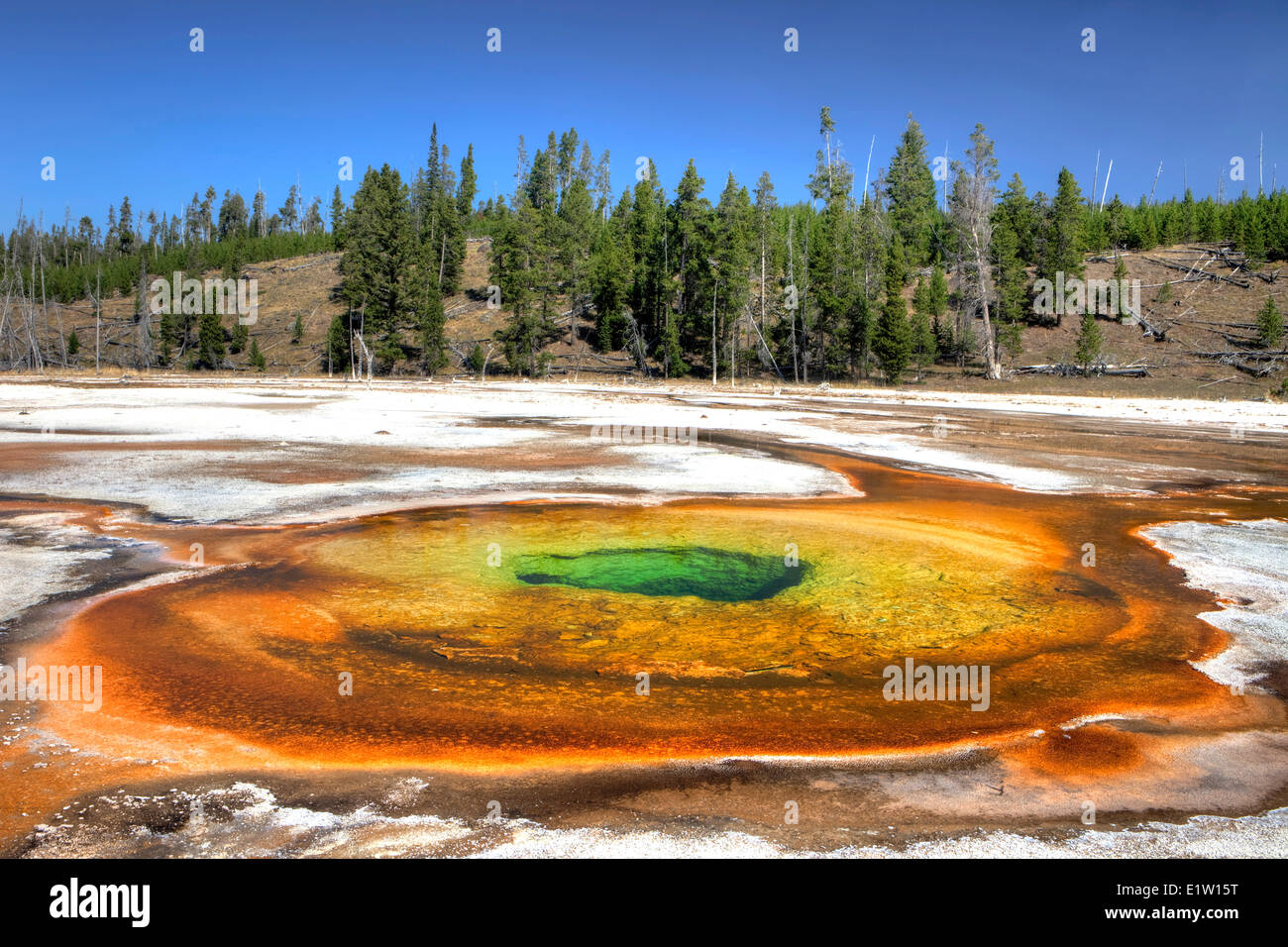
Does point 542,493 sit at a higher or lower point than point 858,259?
lower

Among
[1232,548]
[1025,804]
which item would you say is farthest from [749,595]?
[1232,548]

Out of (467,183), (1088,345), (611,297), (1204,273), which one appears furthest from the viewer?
(467,183)

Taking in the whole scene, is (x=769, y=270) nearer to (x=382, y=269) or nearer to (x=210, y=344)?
(x=382, y=269)

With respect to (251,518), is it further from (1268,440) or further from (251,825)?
(1268,440)

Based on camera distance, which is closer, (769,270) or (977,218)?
(977,218)

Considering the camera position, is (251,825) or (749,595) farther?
(749,595)

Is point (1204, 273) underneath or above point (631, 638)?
above

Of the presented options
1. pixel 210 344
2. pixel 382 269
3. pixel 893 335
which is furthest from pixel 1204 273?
pixel 210 344

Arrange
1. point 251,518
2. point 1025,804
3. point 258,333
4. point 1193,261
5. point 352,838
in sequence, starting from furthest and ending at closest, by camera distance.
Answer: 1. point 258,333
2. point 1193,261
3. point 251,518
4. point 1025,804
5. point 352,838

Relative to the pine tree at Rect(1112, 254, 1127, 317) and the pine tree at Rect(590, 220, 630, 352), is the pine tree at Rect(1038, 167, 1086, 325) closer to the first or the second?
the pine tree at Rect(1112, 254, 1127, 317)

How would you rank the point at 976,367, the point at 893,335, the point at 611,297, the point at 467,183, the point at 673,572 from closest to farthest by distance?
1. the point at 673,572
2. the point at 893,335
3. the point at 976,367
4. the point at 611,297
5. the point at 467,183
